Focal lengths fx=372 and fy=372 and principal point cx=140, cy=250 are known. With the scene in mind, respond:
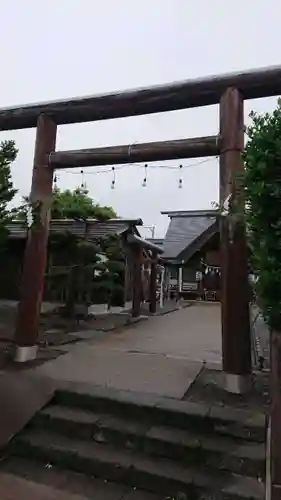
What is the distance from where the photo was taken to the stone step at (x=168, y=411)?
322 centimetres

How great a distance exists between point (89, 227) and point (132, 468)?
735 cm

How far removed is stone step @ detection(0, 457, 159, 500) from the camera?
8.99 ft

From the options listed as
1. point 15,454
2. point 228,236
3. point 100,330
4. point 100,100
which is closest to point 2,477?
point 15,454

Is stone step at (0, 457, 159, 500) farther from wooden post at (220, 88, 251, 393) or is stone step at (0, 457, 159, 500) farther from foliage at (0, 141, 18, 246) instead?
foliage at (0, 141, 18, 246)

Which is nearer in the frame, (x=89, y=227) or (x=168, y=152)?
(x=168, y=152)

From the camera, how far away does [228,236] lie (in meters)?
4.28

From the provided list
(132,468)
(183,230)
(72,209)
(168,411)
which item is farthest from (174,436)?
(183,230)

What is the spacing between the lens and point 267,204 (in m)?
2.48

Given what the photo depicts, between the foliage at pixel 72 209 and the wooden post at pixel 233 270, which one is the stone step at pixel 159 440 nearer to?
the wooden post at pixel 233 270

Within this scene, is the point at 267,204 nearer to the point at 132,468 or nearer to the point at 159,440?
the point at 159,440

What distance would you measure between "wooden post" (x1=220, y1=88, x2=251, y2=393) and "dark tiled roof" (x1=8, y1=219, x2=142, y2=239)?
5.06 meters

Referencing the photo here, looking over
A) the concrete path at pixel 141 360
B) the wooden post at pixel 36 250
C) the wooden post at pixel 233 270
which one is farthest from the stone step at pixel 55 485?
the wooden post at pixel 36 250

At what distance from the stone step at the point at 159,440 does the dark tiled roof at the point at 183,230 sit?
1528cm

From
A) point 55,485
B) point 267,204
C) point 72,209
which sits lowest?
point 55,485
